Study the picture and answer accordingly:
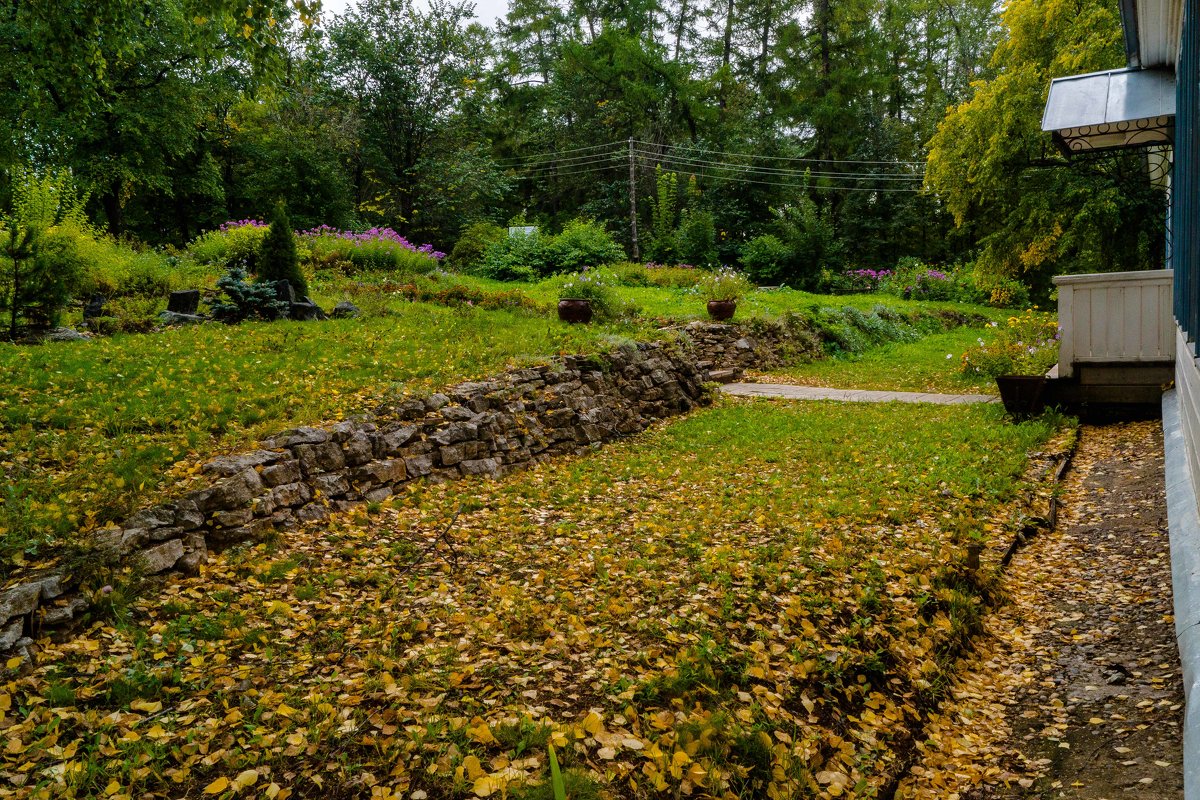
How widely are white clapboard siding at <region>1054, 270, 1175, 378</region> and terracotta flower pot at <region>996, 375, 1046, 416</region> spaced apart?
1.00ft

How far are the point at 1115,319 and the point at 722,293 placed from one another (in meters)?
7.24

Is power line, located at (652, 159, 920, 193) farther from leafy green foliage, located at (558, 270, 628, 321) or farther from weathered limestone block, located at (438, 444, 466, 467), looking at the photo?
weathered limestone block, located at (438, 444, 466, 467)

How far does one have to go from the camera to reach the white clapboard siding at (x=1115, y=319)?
23.3ft

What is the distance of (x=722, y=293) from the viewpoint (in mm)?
13852

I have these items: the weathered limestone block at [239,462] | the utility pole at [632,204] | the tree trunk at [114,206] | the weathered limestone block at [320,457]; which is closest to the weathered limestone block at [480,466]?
the weathered limestone block at [320,457]

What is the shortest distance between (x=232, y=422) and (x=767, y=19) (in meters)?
30.7

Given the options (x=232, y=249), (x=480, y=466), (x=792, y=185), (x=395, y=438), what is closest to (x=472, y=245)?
(x=232, y=249)

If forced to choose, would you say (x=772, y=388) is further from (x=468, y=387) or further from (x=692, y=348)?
(x=468, y=387)

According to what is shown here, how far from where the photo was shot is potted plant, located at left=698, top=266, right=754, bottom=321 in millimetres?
12820

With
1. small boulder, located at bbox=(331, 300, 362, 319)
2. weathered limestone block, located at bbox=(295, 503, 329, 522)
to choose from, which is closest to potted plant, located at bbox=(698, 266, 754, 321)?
small boulder, located at bbox=(331, 300, 362, 319)

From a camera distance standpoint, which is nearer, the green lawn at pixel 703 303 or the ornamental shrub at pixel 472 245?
the green lawn at pixel 703 303

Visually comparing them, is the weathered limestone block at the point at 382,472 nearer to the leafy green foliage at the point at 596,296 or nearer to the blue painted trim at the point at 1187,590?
the blue painted trim at the point at 1187,590

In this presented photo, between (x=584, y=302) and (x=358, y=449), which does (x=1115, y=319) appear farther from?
(x=358, y=449)

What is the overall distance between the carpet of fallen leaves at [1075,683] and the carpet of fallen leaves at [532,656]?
0.60 ft
